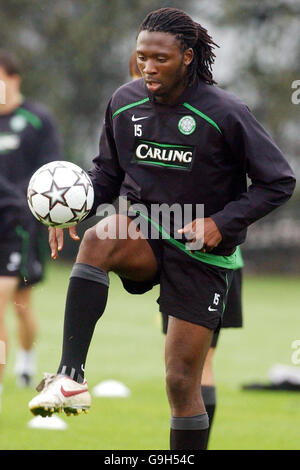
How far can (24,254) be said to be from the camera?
Answer: 788cm

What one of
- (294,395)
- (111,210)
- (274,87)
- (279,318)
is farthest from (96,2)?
(111,210)

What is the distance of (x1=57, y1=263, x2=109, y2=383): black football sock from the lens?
175 inches

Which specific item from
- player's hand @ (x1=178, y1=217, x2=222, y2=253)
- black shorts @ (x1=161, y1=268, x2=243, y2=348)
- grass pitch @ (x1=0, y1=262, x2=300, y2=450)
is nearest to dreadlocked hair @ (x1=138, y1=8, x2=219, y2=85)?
player's hand @ (x1=178, y1=217, x2=222, y2=253)

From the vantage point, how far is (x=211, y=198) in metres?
4.75

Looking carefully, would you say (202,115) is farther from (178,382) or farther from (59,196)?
(178,382)

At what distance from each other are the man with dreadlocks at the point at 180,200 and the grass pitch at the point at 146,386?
2.09 metres

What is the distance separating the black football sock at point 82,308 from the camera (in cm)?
445

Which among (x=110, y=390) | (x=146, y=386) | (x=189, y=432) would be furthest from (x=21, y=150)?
(x=189, y=432)

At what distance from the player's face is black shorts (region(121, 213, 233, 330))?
2.33ft

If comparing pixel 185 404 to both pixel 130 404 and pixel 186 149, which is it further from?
pixel 130 404

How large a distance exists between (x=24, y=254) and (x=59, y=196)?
341 centimetres

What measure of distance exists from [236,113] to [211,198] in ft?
1.49

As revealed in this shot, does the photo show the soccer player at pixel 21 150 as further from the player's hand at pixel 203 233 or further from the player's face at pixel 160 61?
the player's face at pixel 160 61
